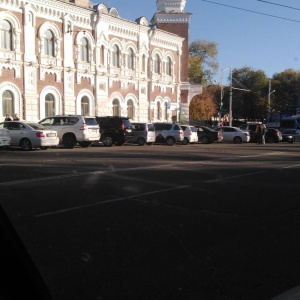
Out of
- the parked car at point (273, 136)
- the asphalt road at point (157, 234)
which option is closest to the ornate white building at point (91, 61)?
the parked car at point (273, 136)

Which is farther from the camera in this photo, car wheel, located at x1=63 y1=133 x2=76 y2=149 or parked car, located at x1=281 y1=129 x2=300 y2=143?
parked car, located at x1=281 y1=129 x2=300 y2=143

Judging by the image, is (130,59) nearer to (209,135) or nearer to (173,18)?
(173,18)

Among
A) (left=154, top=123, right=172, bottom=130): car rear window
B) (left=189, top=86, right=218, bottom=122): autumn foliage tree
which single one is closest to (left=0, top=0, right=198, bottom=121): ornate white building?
(left=154, top=123, right=172, bottom=130): car rear window

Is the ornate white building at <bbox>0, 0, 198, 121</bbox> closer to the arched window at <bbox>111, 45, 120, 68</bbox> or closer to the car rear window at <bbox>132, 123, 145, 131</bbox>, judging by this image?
the arched window at <bbox>111, 45, 120, 68</bbox>

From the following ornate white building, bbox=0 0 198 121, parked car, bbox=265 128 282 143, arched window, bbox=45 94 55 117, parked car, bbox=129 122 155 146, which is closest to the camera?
parked car, bbox=129 122 155 146

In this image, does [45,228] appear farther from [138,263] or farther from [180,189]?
[180,189]

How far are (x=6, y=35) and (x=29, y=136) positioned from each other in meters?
11.7

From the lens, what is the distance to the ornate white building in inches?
1206

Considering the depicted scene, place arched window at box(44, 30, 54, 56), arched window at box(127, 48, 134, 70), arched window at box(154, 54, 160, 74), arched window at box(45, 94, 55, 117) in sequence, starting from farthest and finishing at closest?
arched window at box(154, 54, 160, 74) < arched window at box(127, 48, 134, 70) < arched window at box(45, 94, 55, 117) < arched window at box(44, 30, 54, 56)

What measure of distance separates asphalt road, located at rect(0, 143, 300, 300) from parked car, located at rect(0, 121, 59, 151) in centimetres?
965

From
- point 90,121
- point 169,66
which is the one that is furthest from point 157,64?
point 90,121

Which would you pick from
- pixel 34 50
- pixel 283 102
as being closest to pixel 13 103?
pixel 34 50

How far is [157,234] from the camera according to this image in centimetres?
629

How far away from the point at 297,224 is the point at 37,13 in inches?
1145
